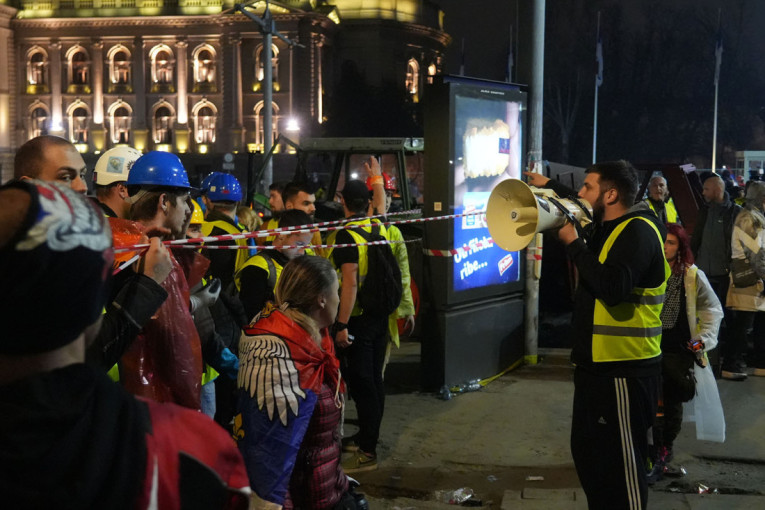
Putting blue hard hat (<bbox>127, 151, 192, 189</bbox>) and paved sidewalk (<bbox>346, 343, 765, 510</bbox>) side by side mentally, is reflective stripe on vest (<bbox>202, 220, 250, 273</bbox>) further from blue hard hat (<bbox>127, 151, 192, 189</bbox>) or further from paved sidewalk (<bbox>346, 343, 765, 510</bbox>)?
blue hard hat (<bbox>127, 151, 192, 189</bbox>)

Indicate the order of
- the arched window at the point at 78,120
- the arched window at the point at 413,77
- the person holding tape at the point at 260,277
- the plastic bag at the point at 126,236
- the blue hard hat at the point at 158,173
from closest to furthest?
1. the plastic bag at the point at 126,236
2. the blue hard hat at the point at 158,173
3. the person holding tape at the point at 260,277
4. the arched window at the point at 78,120
5. the arched window at the point at 413,77

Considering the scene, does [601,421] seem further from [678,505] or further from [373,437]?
[373,437]

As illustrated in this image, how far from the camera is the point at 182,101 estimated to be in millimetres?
77562

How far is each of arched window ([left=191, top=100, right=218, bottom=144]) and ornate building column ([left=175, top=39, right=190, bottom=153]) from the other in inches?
31.3

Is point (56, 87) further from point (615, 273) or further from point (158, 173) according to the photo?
point (615, 273)

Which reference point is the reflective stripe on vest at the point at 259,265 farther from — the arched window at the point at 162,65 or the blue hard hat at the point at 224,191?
the arched window at the point at 162,65

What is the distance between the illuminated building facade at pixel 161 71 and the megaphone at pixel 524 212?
231 ft

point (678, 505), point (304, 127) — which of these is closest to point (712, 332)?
point (678, 505)

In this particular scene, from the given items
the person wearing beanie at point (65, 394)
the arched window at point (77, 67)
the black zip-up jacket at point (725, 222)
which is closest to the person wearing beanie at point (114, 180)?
the person wearing beanie at point (65, 394)

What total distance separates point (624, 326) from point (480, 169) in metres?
4.34

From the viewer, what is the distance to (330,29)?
77312mm

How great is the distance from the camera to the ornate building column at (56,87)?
78125mm

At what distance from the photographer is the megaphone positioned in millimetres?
4289

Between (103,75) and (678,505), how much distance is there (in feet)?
260
